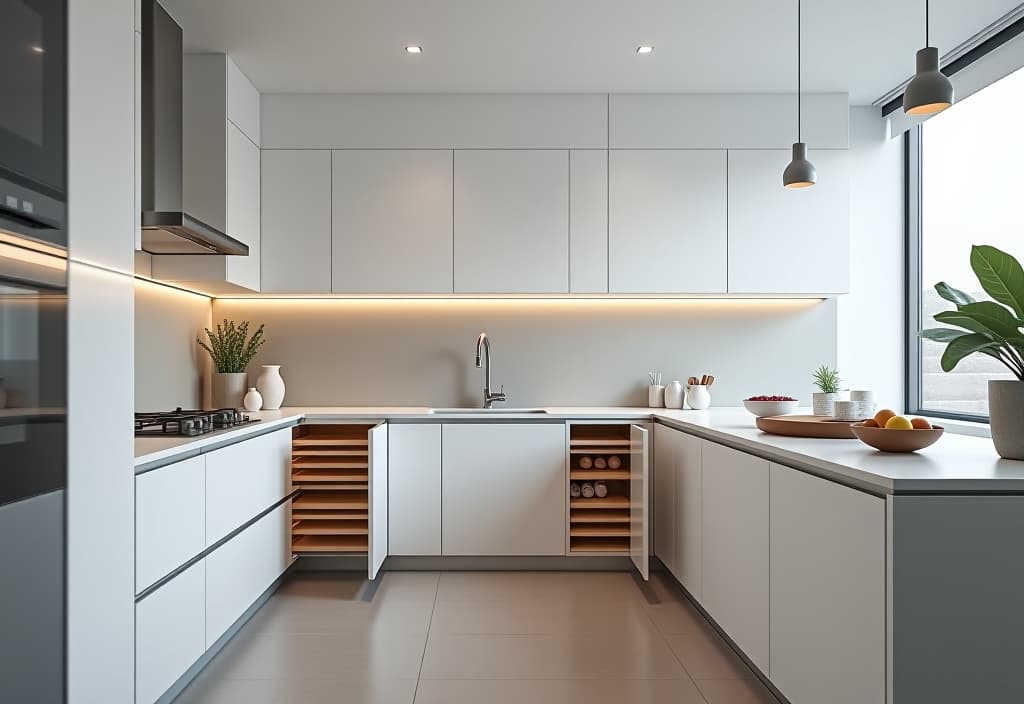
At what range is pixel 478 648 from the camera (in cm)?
284

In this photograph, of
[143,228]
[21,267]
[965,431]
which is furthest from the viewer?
[965,431]

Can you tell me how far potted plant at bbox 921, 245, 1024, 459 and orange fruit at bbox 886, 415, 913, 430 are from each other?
0.63 feet

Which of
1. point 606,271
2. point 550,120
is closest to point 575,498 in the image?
point 606,271

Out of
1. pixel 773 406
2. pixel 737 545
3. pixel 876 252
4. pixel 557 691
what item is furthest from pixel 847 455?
pixel 876 252

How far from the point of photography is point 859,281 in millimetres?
4441

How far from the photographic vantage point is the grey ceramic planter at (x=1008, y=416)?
175 centimetres

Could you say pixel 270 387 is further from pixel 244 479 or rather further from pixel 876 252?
pixel 876 252

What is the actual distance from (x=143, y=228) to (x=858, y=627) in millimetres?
2670

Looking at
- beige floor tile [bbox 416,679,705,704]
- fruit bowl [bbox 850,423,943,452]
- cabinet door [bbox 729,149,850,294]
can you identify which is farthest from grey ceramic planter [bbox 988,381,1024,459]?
cabinet door [bbox 729,149,850,294]

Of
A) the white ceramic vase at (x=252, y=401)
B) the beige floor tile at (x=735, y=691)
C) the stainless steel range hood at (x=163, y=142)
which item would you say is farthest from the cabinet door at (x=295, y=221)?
the beige floor tile at (x=735, y=691)

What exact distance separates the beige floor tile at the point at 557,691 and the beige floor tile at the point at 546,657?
49mm

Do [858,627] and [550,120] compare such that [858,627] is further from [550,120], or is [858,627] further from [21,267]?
[550,120]

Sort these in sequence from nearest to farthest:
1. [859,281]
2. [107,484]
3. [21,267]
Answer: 1. [21,267]
2. [107,484]
3. [859,281]

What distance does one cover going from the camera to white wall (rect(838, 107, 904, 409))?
14.5 ft
